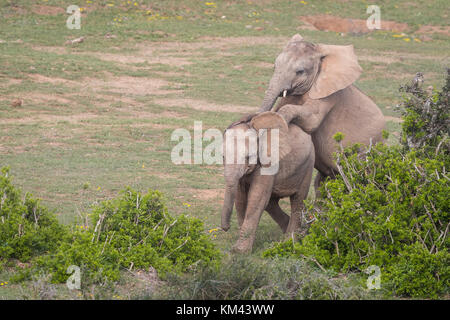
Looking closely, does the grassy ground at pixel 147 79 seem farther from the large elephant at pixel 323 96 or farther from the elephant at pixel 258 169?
the large elephant at pixel 323 96

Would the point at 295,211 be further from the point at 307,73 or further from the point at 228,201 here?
the point at 307,73

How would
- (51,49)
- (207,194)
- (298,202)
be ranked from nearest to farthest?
(298,202) → (207,194) → (51,49)

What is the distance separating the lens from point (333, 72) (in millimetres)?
8258

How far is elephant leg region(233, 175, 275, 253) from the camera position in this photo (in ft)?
Result: 24.5

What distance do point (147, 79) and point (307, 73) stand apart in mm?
10709

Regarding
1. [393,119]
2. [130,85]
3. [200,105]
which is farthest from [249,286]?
[130,85]

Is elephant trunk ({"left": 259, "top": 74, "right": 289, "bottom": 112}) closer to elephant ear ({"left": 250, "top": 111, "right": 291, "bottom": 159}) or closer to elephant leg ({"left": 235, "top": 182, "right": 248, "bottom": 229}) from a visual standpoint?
elephant ear ({"left": 250, "top": 111, "right": 291, "bottom": 159})

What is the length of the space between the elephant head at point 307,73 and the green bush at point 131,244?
1.88 m

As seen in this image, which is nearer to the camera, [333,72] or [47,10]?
[333,72]

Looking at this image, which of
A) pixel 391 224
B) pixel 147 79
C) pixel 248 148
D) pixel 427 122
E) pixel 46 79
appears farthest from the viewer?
pixel 147 79

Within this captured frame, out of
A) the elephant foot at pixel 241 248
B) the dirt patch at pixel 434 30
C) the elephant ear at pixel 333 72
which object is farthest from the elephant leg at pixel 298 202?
the dirt patch at pixel 434 30

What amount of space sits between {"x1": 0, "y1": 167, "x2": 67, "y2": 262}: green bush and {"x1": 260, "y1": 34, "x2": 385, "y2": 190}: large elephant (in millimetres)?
2528

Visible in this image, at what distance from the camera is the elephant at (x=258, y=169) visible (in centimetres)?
725

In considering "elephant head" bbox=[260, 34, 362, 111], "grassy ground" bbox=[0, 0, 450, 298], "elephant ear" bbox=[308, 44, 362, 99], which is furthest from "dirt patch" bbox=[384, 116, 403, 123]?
"elephant head" bbox=[260, 34, 362, 111]
